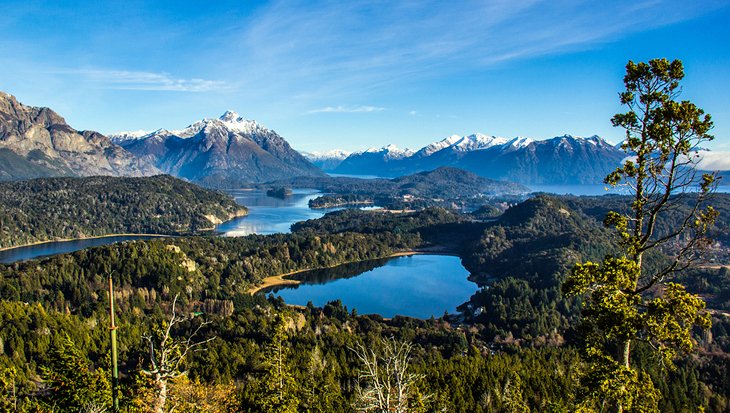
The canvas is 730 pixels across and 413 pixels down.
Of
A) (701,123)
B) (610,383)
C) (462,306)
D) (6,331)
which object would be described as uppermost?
(701,123)

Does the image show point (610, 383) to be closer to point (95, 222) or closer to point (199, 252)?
point (199, 252)

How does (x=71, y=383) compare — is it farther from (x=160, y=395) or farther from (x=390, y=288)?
(x=390, y=288)

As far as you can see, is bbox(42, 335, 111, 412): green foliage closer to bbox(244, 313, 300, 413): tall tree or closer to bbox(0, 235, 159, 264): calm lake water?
bbox(244, 313, 300, 413): tall tree

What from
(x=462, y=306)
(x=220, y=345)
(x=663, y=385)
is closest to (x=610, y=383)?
(x=663, y=385)

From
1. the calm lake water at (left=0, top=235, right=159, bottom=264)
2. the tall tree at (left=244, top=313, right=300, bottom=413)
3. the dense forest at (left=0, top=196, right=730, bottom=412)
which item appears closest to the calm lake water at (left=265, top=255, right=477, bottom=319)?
the dense forest at (left=0, top=196, right=730, bottom=412)

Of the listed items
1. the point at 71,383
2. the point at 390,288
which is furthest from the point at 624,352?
the point at 390,288
